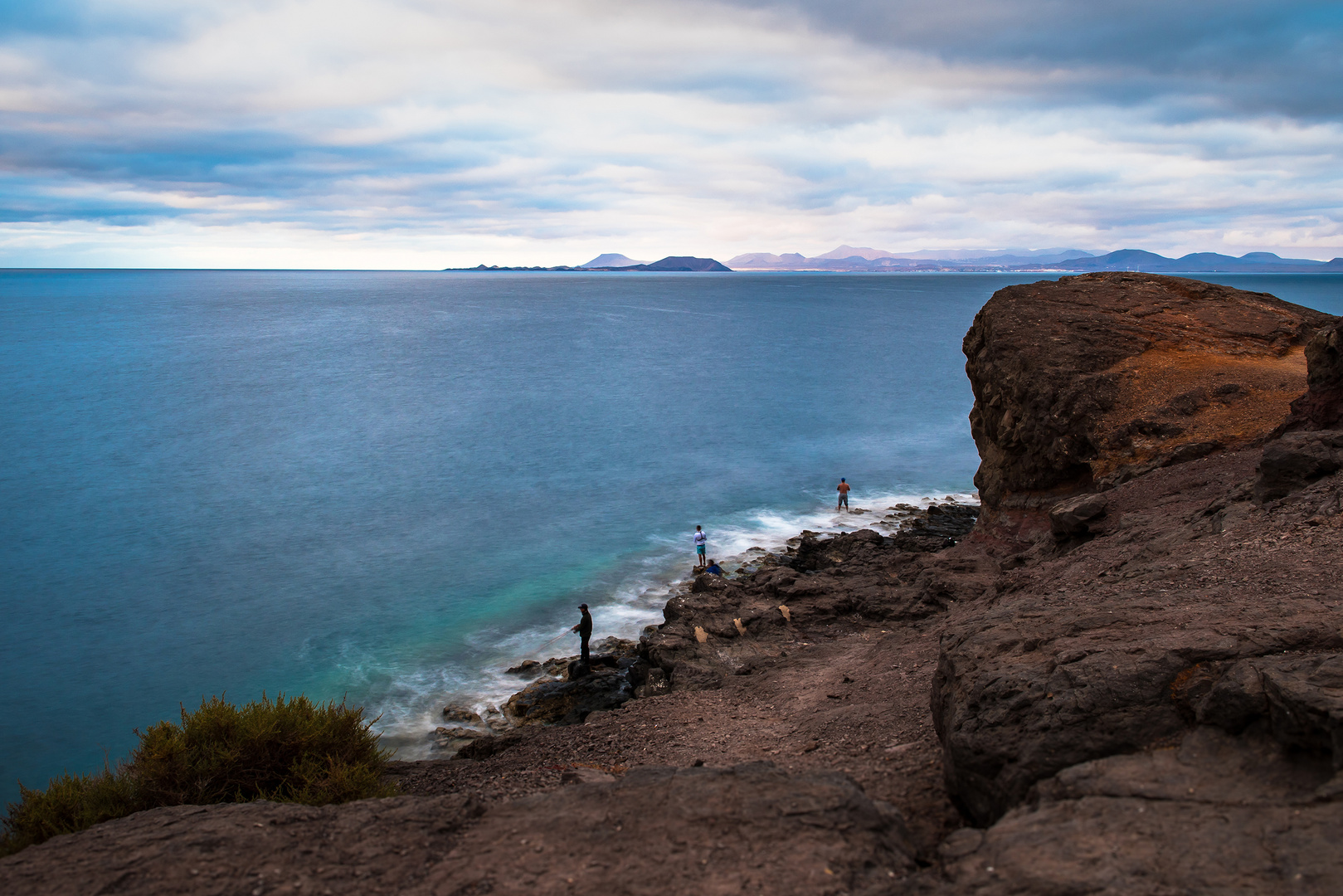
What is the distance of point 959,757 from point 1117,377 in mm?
17339

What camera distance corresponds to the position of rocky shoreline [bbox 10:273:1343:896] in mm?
5664

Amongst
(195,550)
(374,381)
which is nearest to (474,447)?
(195,550)

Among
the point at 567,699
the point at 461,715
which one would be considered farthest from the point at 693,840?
the point at 461,715

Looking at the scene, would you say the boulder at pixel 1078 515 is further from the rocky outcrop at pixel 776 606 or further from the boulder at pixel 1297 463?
the boulder at pixel 1297 463

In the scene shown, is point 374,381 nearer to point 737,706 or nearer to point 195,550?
point 195,550

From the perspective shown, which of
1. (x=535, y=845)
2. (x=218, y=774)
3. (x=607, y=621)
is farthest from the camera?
(x=607, y=621)

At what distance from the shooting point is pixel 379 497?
36531 millimetres

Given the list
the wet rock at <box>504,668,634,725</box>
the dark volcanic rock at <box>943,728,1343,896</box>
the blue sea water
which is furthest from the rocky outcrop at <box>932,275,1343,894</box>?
the blue sea water

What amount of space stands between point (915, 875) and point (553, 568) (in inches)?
903

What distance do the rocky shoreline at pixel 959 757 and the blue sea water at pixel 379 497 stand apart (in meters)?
6.78

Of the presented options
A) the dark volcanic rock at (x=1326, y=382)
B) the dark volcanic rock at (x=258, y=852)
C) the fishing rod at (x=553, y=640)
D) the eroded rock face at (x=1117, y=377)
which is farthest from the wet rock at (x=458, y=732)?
the dark volcanic rock at (x=1326, y=382)

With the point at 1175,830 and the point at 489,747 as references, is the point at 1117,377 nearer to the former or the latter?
the point at 489,747

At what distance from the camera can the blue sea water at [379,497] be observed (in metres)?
21.3

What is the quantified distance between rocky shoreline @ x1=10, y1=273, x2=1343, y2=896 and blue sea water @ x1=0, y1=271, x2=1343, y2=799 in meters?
6.78
